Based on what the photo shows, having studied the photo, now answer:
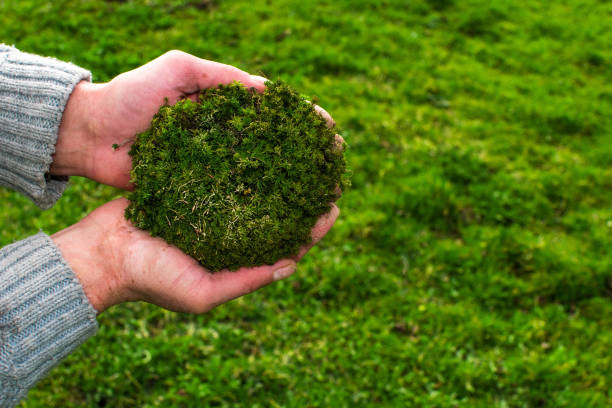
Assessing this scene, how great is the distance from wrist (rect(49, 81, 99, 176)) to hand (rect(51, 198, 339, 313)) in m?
0.42

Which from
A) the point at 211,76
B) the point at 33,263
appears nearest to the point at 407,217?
the point at 211,76

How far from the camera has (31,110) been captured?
107 inches

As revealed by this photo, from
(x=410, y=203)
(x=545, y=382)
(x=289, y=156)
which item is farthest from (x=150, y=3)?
(x=545, y=382)

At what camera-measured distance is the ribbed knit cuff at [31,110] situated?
2.74m

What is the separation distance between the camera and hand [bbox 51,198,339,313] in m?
2.67

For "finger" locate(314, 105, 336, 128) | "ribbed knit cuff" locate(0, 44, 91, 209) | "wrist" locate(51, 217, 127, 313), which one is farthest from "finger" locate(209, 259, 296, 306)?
"ribbed knit cuff" locate(0, 44, 91, 209)

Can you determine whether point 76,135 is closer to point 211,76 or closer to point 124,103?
point 124,103

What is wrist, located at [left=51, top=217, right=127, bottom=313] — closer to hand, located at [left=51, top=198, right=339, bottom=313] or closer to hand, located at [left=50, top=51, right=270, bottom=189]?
hand, located at [left=51, top=198, right=339, bottom=313]

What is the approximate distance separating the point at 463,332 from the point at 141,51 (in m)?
5.06

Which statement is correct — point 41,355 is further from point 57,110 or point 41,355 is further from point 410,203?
point 410,203

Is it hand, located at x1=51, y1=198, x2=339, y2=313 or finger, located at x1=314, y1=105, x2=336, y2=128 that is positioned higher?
finger, located at x1=314, y1=105, x2=336, y2=128

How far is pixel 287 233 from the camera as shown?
2752 mm

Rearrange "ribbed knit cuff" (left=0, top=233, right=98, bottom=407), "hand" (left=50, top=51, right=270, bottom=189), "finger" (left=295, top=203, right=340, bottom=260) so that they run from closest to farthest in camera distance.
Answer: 1. "ribbed knit cuff" (left=0, top=233, right=98, bottom=407)
2. "hand" (left=50, top=51, right=270, bottom=189)
3. "finger" (left=295, top=203, right=340, bottom=260)

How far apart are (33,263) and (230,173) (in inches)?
44.2
